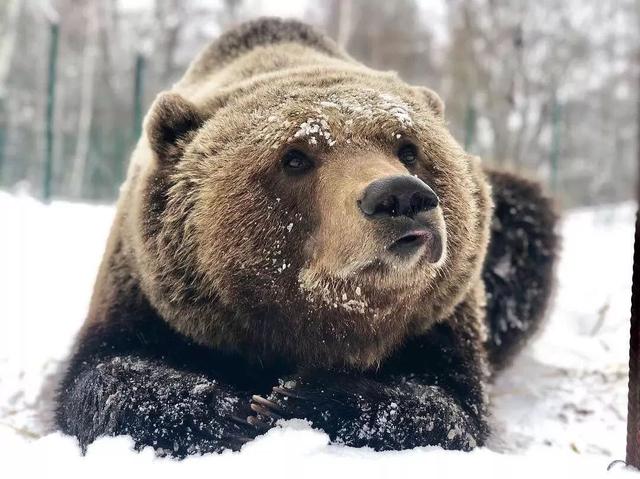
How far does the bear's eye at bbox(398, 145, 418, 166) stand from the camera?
2.96m

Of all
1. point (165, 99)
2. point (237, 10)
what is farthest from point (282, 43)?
point (237, 10)

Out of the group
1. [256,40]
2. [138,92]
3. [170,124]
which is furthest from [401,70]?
[170,124]

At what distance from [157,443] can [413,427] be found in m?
0.91

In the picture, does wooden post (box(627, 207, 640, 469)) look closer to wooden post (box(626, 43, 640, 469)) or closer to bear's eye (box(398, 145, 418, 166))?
wooden post (box(626, 43, 640, 469))

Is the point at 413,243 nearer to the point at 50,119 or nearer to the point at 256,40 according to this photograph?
the point at 256,40

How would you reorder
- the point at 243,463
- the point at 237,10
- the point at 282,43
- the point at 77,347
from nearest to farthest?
the point at 243,463 → the point at 77,347 → the point at 282,43 → the point at 237,10

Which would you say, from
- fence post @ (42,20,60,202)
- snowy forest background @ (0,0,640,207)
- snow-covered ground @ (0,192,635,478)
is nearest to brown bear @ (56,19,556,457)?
snow-covered ground @ (0,192,635,478)

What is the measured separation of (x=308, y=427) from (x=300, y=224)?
0.73m

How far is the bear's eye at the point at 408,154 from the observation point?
2957mm

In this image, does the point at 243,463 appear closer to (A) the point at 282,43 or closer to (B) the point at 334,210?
(B) the point at 334,210

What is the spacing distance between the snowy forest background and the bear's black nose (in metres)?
14.7

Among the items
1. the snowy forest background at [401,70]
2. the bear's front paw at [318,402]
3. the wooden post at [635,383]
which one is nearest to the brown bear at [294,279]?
the bear's front paw at [318,402]

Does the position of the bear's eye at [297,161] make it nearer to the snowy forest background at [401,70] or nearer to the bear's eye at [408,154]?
the bear's eye at [408,154]

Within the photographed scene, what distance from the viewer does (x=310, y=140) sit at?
279cm
